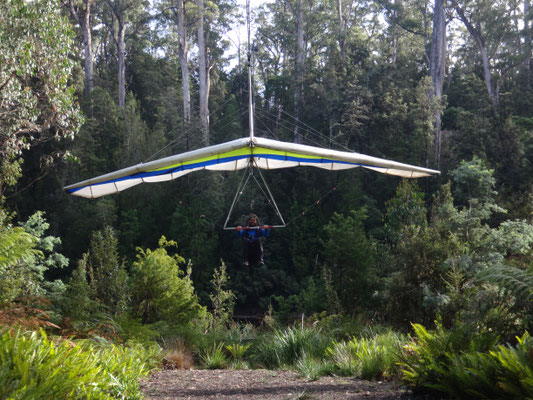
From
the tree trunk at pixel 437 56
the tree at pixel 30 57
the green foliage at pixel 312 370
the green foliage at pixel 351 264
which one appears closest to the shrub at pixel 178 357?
the green foliage at pixel 312 370

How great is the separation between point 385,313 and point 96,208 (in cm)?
1957

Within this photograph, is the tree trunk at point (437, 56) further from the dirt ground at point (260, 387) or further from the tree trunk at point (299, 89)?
the dirt ground at point (260, 387)

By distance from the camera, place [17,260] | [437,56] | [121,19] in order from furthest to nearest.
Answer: [121,19] → [437,56] → [17,260]

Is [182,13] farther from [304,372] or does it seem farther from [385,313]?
[304,372]

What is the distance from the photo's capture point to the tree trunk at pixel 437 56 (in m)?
24.3

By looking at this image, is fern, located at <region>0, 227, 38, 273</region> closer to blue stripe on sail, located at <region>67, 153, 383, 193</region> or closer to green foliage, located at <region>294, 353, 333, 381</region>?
blue stripe on sail, located at <region>67, 153, 383, 193</region>

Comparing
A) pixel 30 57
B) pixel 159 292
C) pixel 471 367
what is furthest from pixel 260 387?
pixel 159 292

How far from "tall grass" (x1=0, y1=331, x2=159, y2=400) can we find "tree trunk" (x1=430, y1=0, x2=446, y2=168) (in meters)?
22.1

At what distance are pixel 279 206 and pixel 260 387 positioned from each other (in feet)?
80.8

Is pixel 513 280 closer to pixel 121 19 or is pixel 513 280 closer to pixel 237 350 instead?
pixel 237 350

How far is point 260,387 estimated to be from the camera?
19.8 feet

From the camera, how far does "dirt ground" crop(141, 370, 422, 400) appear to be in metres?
5.46

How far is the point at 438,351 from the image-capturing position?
5.40 m

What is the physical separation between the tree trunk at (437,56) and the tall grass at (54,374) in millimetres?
22054
